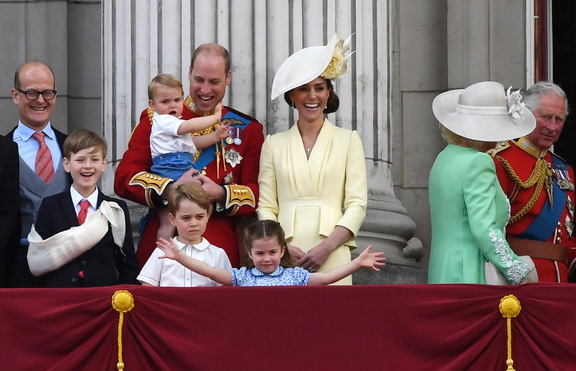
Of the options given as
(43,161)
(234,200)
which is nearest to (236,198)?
(234,200)

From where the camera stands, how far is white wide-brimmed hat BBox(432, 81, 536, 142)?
7.28 meters

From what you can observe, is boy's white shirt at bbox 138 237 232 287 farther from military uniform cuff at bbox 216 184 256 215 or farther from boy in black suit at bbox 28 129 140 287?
military uniform cuff at bbox 216 184 256 215

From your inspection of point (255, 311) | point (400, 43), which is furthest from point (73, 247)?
point (400, 43)

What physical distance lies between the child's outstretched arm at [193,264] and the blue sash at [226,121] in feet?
2.54

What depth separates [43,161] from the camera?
25.1ft

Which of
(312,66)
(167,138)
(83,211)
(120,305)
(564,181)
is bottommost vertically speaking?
(120,305)

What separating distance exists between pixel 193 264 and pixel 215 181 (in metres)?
0.86

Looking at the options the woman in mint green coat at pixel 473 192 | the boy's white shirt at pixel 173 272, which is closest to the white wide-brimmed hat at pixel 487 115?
the woman in mint green coat at pixel 473 192

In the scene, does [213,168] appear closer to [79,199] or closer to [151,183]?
[151,183]

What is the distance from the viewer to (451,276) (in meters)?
7.16

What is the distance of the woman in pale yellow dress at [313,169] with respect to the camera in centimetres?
734

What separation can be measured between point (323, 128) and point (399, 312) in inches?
51.5

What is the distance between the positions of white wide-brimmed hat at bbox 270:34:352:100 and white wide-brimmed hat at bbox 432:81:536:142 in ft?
1.70

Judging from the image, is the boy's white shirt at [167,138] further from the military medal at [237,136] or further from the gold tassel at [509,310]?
the gold tassel at [509,310]
